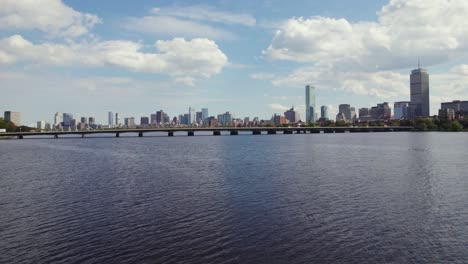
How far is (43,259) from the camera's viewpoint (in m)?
25.5

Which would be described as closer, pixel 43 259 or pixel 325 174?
pixel 43 259

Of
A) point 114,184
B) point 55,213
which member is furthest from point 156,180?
point 55,213

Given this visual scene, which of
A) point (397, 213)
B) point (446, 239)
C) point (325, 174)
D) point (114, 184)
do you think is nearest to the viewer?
point (446, 239)

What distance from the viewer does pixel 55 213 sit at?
38.4 meters

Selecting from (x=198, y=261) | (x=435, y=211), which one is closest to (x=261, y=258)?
(x=198, y=261)

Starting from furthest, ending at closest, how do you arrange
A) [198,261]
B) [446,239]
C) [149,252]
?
[446,239]
[149,252]
[198,261]

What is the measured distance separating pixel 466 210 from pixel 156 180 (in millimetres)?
43900

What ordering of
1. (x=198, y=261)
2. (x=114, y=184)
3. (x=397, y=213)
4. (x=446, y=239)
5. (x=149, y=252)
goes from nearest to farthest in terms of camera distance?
(x=198, y=261)
(x=149, y=252)
(x=446, y=239)
(x=397, y=213)
(x=114, y=184)

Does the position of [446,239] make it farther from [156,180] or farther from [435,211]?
[156,180]

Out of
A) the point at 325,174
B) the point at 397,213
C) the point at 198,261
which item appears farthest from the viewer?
the point at 325,174

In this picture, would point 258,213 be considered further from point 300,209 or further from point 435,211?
point 435,211

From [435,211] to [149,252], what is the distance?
29394 millimetres

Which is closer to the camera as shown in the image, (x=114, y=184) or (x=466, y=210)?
(x=466, y=210)

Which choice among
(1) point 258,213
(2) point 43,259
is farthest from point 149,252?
(1) point 258,213
